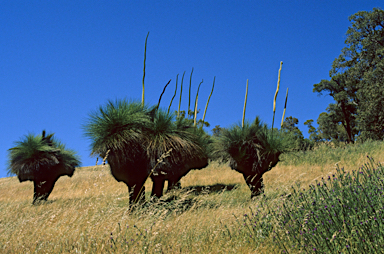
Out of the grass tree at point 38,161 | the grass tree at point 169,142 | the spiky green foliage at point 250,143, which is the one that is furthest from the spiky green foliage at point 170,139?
the grass tree at point 38,161

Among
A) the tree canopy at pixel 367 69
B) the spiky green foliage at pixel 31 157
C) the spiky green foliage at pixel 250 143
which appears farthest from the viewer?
the tree canopy at pixel 367 69

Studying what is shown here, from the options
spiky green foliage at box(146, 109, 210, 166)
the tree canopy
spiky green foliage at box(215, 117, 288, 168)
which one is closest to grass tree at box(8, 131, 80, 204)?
spiky green foliage at box(146, 109, 210, 166)

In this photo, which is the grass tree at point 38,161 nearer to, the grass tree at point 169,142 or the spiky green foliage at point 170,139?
the grass tree at point 169,142

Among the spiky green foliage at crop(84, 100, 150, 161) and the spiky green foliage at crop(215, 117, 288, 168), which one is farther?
the spiky green foliage at crop(215, 117, 288, 168)

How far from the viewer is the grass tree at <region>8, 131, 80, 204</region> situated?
1293cm

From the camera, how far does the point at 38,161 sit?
42.5 ft

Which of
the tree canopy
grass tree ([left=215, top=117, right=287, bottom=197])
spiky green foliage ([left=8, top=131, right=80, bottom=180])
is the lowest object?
grass tree ([left=215, top=117, right=287, bottom=197])

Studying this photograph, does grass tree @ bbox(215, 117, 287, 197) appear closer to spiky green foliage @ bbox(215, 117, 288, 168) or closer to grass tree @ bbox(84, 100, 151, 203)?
spiky green foliage @ bbox(215, 117, 288, 168)

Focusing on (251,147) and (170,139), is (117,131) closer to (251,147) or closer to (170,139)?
(170,139)

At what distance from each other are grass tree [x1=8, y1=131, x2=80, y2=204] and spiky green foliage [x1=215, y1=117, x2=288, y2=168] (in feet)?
27.5

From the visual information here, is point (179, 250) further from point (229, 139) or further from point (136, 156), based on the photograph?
point (229, 139)

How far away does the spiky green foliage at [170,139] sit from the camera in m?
8.41

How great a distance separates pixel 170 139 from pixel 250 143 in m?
3.02

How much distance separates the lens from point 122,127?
8312 mm
